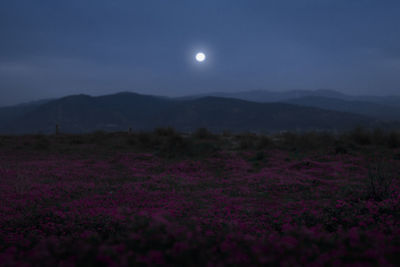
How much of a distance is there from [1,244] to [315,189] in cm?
736

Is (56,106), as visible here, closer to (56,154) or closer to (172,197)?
(56,154)

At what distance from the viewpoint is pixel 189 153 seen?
15.6 meters

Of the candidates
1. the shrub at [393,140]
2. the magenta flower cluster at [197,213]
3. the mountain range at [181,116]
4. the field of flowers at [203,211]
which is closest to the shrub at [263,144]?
the field of flowers at [203,211]

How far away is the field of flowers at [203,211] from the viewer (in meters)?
2.33

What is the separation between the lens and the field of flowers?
2.33 m

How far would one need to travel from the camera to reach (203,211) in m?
6.12

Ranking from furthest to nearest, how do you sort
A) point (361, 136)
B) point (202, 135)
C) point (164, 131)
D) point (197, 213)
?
1. point (164, 131)
2. point (202, 135)
3. point (361, 136)
4. point (197, 213)

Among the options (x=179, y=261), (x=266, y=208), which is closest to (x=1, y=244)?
(x=179, y=261)

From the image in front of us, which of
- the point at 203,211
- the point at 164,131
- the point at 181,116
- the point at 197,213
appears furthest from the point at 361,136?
the point at 181,116

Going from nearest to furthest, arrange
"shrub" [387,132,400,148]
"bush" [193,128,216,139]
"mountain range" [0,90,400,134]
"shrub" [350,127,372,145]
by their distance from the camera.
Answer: "shrub" [387,132,400,148] < "shrub" [350,127,372,145] < "bush" [193,128,216,139] < "mountain range" [0,90,400,134]

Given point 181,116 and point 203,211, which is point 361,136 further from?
point 181,116

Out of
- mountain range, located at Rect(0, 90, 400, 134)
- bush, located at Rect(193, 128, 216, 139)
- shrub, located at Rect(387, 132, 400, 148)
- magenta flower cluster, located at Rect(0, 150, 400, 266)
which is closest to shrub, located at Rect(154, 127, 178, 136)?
bush, located at Rect(193, 128, 216, 139)

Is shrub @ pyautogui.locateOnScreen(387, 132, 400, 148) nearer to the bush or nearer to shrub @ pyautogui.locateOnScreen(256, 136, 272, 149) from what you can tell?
shrub @ pyautogui.locateOnScreen(256, 136, 272, 149)

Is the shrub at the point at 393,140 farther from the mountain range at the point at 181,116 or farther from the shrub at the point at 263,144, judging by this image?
the mountain range at the point at 181,116
